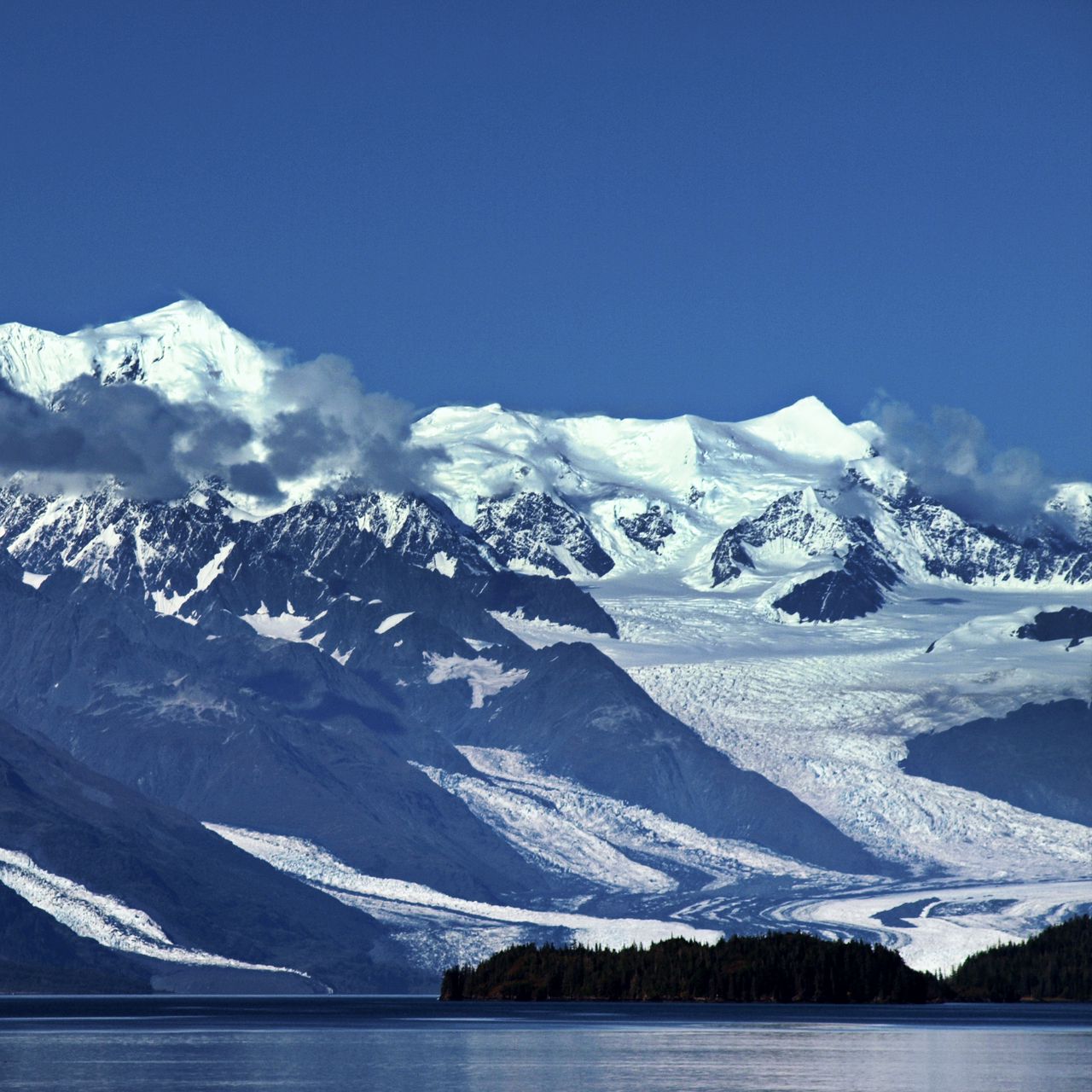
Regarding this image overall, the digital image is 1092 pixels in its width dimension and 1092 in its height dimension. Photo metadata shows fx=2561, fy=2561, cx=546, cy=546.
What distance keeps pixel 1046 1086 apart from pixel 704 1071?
73.4ft

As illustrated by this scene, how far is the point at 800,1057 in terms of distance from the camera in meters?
172

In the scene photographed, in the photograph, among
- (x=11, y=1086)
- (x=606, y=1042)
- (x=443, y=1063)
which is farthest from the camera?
(x=606, y=1042)

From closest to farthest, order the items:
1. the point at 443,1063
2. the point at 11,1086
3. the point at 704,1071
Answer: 1. the point at 11,1086
2. the point at 704,1071
3. the point at 443,1063

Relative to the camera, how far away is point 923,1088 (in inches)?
5758

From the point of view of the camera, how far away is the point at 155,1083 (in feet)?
486

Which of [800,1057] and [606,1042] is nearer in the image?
[800,1057]

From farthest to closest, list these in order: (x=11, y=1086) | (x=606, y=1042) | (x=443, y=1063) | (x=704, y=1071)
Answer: (x=606, y=1042) → (x=443, y=1063) → (x=704, y=1071) → (x=11, y=1086)

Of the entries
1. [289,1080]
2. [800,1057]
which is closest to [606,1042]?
[800,1057]

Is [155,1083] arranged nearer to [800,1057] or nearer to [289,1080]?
[289,1080]

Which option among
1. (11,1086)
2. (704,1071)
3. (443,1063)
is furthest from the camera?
(443,1063)

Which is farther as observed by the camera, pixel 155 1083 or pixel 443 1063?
pixel 443 1063

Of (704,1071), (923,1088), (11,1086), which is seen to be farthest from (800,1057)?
(11,1086)

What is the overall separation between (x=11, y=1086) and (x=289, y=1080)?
17132 millimetres

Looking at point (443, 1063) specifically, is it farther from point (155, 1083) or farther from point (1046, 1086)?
point (1046, 1086)
